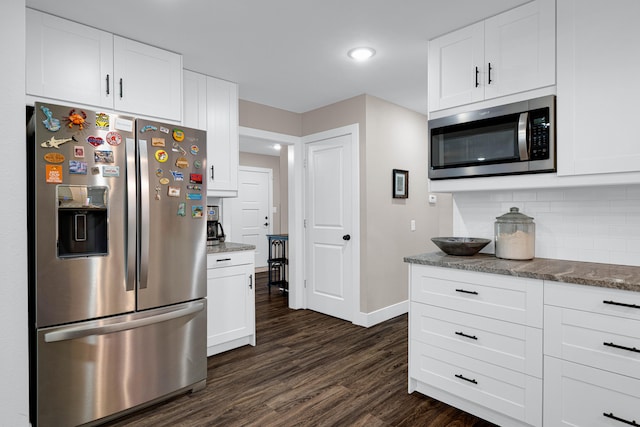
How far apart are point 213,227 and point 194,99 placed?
1.17 m

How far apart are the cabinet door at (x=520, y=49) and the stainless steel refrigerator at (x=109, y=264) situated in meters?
2.03

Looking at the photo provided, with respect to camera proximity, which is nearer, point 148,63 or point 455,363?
point 455,363

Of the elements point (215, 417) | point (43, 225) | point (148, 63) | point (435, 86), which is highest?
point (148, 63)

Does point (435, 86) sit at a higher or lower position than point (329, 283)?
higher

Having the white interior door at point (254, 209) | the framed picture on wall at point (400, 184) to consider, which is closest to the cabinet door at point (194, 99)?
the framed picture on wall at point (400, 184)

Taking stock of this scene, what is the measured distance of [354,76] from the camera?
3.25 meters

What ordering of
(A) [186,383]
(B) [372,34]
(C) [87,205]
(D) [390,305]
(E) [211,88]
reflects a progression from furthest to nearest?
1. (D) [390,305]
2. (E) [211,88]
3. (B) [372,34]
4. (A) [186,383]
5. (C) [87,205]

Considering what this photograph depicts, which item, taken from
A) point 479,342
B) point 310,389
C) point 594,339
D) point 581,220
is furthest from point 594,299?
point 310,389

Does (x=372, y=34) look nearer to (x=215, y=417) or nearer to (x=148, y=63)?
(x=148, y=63)

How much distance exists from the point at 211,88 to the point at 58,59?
123 centimetres

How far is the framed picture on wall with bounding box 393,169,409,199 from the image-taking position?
13.1 feet

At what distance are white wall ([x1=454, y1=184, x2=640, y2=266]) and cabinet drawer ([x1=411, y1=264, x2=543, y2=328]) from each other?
0.59 m

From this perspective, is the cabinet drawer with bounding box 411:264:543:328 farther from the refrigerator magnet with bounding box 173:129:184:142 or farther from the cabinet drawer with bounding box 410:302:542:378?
the refrigerator magnet with bounding box 173:129:184:142

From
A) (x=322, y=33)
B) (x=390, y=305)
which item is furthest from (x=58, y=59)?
(x=390, y=305)
